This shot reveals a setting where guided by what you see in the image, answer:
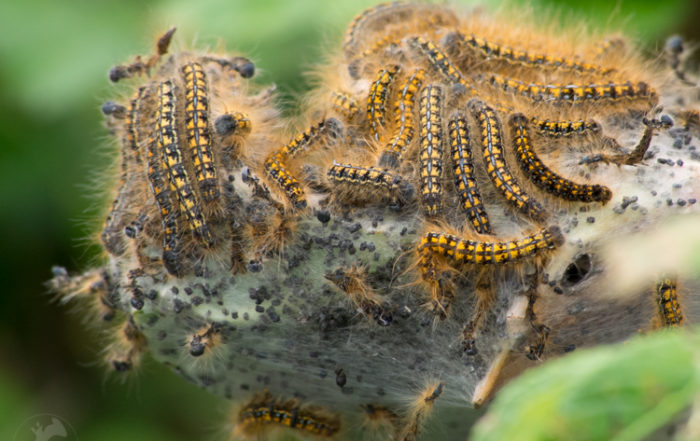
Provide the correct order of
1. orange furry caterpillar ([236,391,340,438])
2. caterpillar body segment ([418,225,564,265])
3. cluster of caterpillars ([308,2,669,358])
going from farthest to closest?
orange furry caterpillar ([236,391,340,438]), cluster of caterpillars ([308,2,669,358]), caterpillar body segment ([418,225,564,265])

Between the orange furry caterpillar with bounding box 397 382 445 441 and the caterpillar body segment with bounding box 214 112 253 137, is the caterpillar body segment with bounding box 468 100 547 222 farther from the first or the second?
the caterpillar body segment with bounding box 214 112 253 137

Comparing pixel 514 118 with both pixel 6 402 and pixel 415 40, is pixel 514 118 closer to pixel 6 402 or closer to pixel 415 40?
pixel 415 40

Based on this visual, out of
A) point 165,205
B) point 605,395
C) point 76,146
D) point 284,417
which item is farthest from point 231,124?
point 605,395

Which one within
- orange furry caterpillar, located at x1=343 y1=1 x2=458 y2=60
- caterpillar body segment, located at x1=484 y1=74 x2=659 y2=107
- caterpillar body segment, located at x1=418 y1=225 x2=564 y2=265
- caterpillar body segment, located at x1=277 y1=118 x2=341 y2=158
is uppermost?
orange furry caterpillar, located at x1=343 y1=1 x2=458 y2=60

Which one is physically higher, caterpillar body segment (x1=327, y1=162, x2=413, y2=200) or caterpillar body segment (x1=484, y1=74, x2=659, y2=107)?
caterpillar body segment (x1=484, y1=74, x2=659, y2=107)

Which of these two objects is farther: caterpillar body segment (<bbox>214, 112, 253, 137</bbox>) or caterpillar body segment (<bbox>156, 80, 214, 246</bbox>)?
caterpillar body segment (<bbox>214, 112, 253, 137</bbox>)

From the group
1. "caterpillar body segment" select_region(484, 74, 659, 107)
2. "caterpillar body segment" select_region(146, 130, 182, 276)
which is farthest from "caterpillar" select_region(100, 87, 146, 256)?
"caterpillar body segment" select_region(484, 74, 659, 107)

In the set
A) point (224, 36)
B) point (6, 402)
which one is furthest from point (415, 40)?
point (6, 402)
